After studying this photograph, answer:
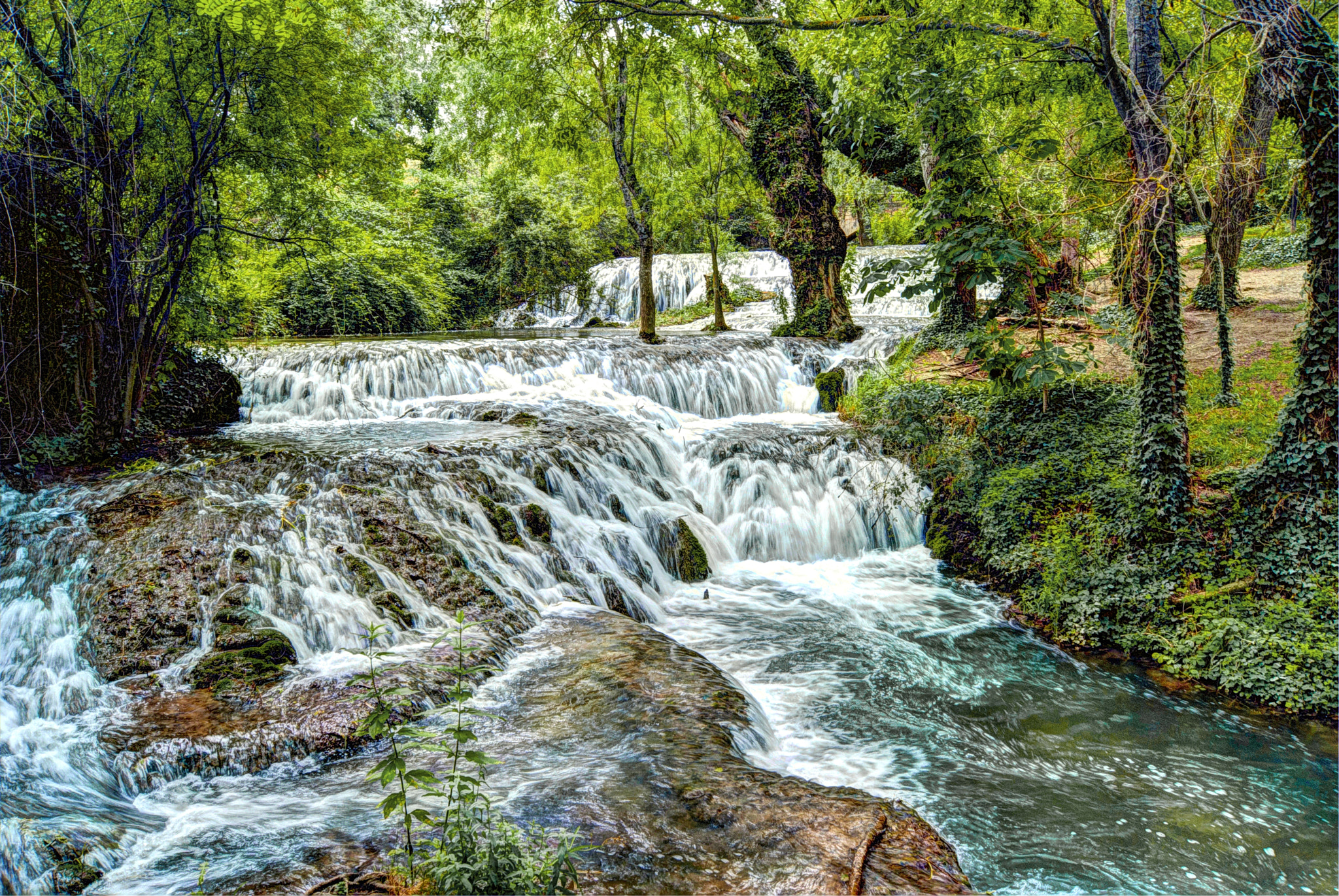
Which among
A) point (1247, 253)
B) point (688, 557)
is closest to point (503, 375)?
point (688, 557)

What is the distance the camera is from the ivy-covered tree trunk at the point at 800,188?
49.7 ft

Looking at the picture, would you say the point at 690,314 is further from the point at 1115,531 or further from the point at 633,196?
the point at 1115,531

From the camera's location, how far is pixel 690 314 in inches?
969

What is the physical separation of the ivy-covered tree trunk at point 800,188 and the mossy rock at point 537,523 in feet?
33.7

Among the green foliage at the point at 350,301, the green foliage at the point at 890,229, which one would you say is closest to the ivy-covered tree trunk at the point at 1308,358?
Answer: the green foliage at the point at 350,301

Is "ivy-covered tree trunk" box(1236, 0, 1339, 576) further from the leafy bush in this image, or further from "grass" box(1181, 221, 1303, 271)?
the leafy bush

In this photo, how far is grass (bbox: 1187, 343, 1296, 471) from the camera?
7441 mm

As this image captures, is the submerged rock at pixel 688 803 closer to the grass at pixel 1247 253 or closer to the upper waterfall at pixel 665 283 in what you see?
the grass at pixel 1247 253

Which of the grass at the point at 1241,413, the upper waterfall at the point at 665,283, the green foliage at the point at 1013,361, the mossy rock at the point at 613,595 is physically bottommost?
the mossy rock at the point at 613,595

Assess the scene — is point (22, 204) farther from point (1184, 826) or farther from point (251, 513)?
point (1184, 826)

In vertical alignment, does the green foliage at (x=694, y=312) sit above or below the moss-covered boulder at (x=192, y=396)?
above

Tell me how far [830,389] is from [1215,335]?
6.75 m

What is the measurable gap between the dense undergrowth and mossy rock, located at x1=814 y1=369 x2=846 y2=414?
253cm

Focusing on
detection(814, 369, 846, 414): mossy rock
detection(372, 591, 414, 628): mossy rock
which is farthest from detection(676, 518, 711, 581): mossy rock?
detection(814, 369, 846, 414): mossy rock
